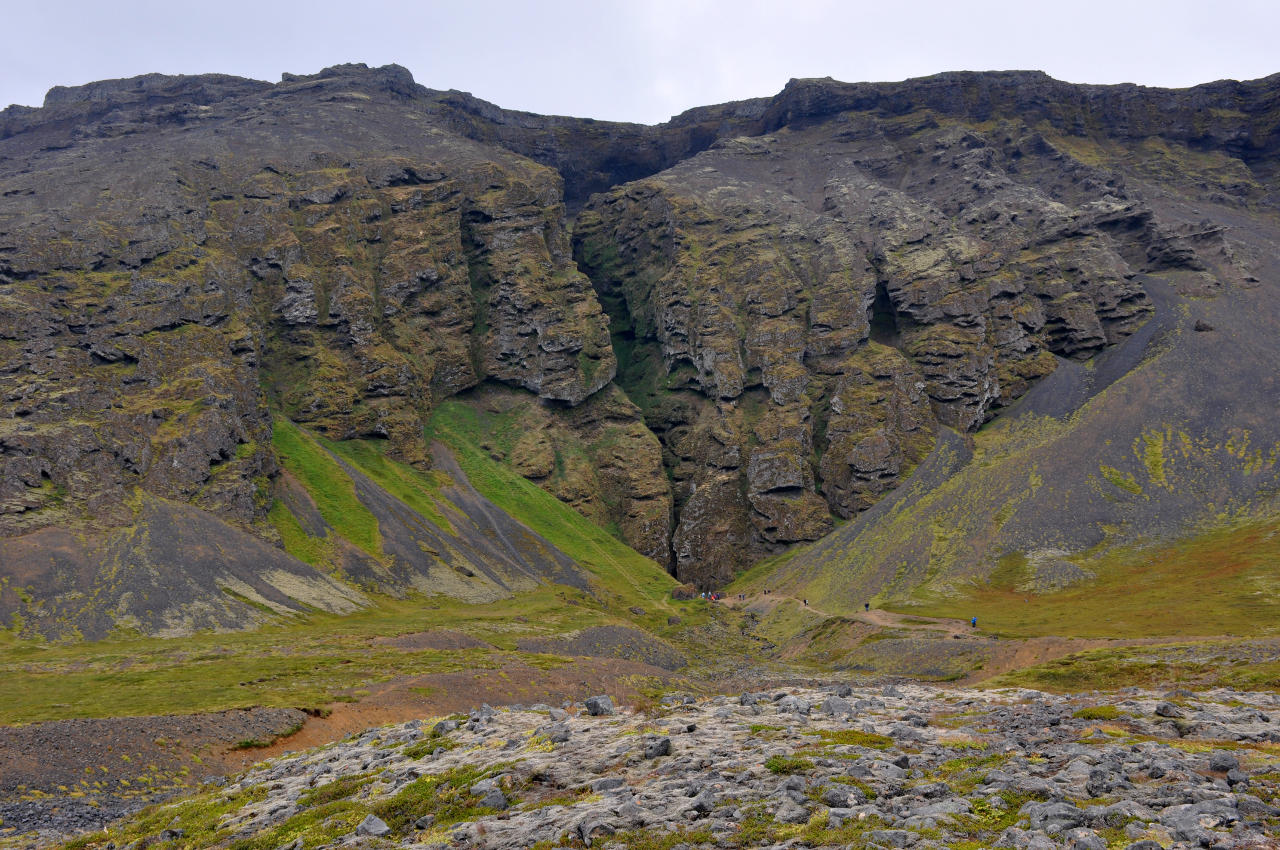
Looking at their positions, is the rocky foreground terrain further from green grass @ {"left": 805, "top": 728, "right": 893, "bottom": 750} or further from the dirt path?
the dirt path

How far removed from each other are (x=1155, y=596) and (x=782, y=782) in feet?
330

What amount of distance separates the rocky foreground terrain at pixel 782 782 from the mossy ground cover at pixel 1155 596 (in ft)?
187

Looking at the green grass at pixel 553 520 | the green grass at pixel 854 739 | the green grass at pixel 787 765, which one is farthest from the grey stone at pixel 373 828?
the green grass at pixel 553 520

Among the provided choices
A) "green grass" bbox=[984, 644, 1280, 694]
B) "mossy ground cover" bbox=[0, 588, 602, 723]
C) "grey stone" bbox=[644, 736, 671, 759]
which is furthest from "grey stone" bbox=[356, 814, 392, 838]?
"green grass" bbox=[984, 644, 1280, 694]

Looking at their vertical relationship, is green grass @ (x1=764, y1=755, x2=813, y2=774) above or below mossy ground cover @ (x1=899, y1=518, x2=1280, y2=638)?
above

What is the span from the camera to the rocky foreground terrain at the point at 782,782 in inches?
602

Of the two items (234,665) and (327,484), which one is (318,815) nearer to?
(234,665)

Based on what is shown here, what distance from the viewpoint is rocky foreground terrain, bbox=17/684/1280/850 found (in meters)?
15.3

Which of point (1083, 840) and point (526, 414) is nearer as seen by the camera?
point (1083, 840)

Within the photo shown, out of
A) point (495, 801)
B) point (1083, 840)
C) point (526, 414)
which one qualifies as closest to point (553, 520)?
point (526, 414)

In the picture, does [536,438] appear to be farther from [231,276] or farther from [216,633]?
[216,633]

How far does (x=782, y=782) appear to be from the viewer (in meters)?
18.9

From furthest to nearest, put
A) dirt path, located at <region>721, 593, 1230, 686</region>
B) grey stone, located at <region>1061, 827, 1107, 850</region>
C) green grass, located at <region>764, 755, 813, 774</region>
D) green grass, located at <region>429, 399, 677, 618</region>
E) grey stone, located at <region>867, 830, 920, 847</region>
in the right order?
green grass, located at <region>429, 399, 677, 618</region> < dirt path, located at <region>721, 593, 1230, 686</region> < green grass, located at <region>764, 755, 813, 774</region> < grey stone, located at <region>867, 830, 920, 847</region> < grey stone, located at <region>1061, 827, 1107, 850</region>

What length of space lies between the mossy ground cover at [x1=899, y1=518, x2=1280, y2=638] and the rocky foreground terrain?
187 feet
